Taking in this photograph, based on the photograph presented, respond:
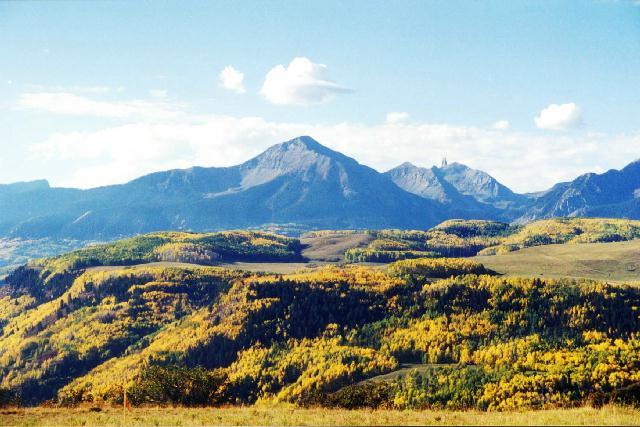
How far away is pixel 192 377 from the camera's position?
9781 centimetres

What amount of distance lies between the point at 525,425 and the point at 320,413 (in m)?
19.9

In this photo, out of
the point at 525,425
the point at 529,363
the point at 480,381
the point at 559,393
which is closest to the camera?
the point at 525,425

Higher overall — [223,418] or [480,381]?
[223,418]

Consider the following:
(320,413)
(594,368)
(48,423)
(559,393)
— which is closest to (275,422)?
(320,413)

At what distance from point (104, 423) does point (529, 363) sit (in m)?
161

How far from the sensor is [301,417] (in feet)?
189

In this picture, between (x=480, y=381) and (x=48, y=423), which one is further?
Answer: (x=480, y=381)

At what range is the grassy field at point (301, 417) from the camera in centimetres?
5119

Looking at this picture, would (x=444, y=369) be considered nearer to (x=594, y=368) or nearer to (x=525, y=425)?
(x=594, y=368)

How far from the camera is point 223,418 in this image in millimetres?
59312

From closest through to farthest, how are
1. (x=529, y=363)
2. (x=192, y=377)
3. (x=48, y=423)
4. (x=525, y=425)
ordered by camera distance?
(x=525, y=425), (x=48, y=423), (x=192, y=377), (x=529, y=363)

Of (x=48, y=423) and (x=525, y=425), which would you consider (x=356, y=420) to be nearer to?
(x=525, y=425)

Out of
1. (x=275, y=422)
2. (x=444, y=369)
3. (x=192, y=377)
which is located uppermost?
(x=275, y=422)

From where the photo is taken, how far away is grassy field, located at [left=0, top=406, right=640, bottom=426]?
168ft
